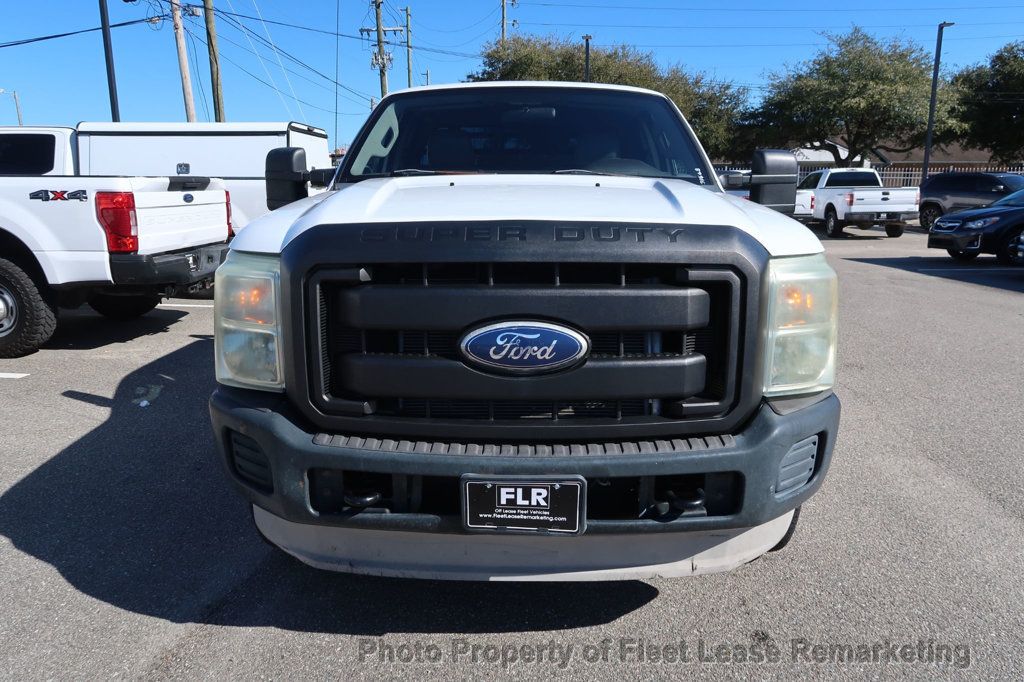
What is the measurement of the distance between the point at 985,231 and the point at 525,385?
13431 millimetres

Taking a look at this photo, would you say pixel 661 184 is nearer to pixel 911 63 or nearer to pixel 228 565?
pixel 228 565

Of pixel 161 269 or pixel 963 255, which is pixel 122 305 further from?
pixel 963 255

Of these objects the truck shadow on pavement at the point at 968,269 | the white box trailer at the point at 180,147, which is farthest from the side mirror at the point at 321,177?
the truck shadow on pavement at the point at 968,269

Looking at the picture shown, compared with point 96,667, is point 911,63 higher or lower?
higher

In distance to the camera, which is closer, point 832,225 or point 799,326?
point 799,326

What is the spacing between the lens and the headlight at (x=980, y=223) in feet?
42.0

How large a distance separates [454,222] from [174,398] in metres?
3.74

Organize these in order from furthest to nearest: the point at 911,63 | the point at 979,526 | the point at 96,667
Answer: the point at 911,63, the point at 979,526, the point at 96,667

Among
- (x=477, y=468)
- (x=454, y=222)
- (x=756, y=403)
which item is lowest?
(x=477, y=468)

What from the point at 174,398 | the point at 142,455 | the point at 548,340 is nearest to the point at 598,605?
the point at 548,340

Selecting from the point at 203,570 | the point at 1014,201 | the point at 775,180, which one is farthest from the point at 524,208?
the point at 1014,201

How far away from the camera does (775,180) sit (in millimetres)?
3438

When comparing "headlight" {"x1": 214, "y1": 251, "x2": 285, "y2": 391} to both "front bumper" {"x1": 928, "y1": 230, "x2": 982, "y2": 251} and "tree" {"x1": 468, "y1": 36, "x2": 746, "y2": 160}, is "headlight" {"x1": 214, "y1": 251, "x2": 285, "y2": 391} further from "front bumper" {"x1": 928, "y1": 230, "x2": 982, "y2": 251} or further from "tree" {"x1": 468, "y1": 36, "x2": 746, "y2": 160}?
"tree" {"x1": 468, "y1": 36, "x2": 746, "y2": 160}

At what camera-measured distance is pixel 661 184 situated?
3.03m
